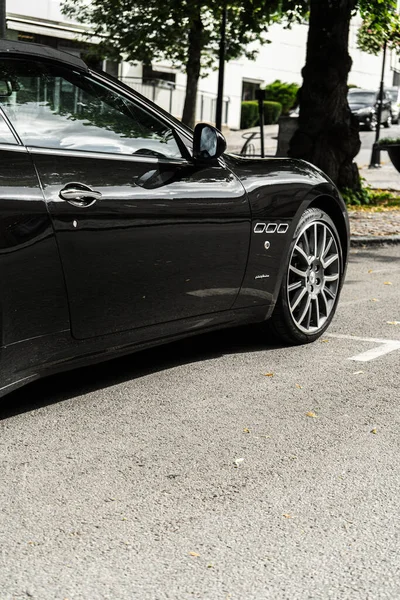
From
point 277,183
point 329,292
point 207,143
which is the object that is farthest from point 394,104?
point 207,143

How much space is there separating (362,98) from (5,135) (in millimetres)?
37947

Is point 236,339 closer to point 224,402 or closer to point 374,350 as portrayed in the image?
point 374,350

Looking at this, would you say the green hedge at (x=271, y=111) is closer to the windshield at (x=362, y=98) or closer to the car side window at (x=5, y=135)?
the windshield at (x=362, y=98)

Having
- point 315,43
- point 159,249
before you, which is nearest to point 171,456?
point 159,249

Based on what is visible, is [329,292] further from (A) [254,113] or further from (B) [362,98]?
(A) [254,113]

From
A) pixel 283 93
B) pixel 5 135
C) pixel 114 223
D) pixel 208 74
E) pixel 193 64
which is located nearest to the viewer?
pixel 5 135

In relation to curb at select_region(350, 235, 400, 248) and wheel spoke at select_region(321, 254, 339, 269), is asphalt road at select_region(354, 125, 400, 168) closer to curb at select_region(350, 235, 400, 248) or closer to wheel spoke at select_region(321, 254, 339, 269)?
curb at select_region(350, 235, 400, 248)

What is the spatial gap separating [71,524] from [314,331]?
2991 millimetres

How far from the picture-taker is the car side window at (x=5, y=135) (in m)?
4.15

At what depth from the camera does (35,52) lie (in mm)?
4504

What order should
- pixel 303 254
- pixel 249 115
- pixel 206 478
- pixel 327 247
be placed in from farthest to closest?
pixel 249 115, pixel 327 247, pixel 303 254, pixel 206 478

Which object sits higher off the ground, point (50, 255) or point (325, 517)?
point (50, 255)

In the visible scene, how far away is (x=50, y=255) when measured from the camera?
4168mm

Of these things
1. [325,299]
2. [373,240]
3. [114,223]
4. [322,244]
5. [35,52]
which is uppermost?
[35,52]
